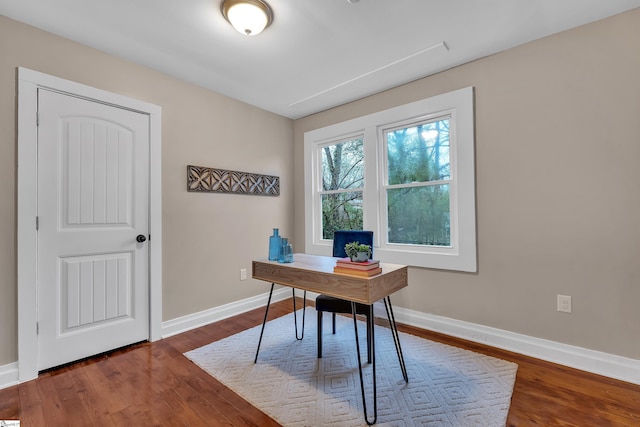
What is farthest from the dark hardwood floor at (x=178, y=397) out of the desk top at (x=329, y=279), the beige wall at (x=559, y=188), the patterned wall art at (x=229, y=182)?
the patterned wall art at (x=229, y=182)

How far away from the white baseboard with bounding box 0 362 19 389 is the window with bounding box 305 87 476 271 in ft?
8.83

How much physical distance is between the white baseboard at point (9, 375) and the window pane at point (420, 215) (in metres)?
3.13

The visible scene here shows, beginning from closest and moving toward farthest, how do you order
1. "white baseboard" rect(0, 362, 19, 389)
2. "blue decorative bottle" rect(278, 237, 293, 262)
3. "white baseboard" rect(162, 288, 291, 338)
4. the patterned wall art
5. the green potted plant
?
the green potted plant → "white baseboard" rect(0, 362, 19, 389) → "blue decorative bottle" rect(278, 237, 293, 262) → "white baseboard" rect(162, 288, 291, 338) → the patterned wall art

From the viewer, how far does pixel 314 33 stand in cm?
212

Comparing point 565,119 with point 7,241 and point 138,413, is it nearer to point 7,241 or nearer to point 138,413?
point 138,413

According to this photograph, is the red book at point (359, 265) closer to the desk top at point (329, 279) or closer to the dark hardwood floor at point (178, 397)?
the desk top at point (329, 279)

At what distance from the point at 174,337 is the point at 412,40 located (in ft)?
10.6

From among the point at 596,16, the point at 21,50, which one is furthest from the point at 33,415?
the point at 596,16

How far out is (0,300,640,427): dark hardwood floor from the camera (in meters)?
1.57

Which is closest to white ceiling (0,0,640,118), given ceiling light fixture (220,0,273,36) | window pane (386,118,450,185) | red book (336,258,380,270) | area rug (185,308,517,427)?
ceiling light fixture (220,0,273,36)

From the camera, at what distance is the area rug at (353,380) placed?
5.23 ft

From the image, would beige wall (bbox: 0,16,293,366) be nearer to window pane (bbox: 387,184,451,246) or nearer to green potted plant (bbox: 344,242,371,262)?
window pane (bbox: 387,184,451,246)

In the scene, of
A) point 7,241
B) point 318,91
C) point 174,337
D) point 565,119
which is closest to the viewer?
point 7,241

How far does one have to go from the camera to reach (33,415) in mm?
1612
